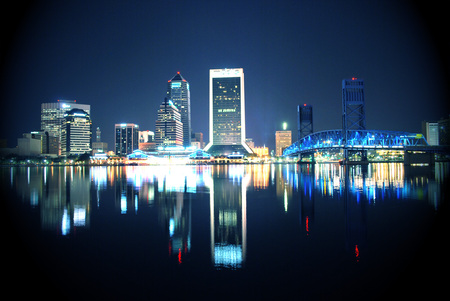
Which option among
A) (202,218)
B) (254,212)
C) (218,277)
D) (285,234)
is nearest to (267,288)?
(218,277)

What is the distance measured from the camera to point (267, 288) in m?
5.95

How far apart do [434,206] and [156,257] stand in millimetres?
13643

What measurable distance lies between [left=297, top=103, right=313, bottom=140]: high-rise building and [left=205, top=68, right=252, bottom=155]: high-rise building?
56462 millimetres

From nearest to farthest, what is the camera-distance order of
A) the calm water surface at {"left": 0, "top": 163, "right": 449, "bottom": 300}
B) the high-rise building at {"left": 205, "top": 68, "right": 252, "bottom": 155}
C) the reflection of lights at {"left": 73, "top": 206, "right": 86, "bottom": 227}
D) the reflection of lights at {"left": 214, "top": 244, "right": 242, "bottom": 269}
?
1. the calm water surface at {"left": 0, "top": 163, "right": 449, "bottom": 300}
2. the reflection of lights at {"left": 214, "top": 244, "right": 242, "bottom": 269}
3. the reflection of lights at {"left": 73, "top": 206, "right": 86, "bottom": 227}
4. the high-rise building at {"left": 205, "top": 68, "right": 252, "bottom": 155}

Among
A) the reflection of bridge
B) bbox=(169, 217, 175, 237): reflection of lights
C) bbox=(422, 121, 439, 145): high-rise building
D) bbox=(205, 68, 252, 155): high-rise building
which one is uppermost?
bbox=(205, 68, 252, 155): high-rise building

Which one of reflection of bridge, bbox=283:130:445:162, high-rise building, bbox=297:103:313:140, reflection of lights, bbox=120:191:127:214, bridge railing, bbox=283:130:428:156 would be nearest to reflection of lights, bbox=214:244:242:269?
reflection of lights, bbox=120:191:127:214

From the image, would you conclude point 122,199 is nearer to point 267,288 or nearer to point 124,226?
point 124,226

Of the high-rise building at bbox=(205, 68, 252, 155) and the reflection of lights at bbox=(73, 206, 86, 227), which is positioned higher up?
the high-rise building at bbox=(205, 68, 252, 155)

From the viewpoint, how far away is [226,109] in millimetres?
192750

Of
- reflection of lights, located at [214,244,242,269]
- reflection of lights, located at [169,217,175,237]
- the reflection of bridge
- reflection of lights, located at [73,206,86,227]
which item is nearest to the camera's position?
reflection of lights, located at [214,244,242,269]

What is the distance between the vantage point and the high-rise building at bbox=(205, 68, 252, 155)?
191 m

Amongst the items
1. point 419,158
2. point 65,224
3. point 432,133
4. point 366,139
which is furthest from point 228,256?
point 432,133

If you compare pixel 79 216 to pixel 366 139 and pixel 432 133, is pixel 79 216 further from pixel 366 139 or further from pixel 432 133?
pixel 432 133

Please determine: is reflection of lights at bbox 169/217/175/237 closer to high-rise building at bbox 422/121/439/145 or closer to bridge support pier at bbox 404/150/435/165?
bridge support pier at bbox 404/150/435/165
